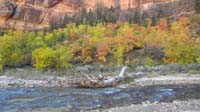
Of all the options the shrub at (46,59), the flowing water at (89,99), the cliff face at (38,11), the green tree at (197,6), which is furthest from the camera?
the cliff face at (38,11)

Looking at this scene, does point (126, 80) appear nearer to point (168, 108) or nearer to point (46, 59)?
point (46, 59)

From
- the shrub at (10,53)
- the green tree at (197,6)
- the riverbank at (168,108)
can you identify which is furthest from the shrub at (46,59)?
the green tree at (197,6)

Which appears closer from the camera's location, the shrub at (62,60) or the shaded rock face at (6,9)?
the shrub at (62,60)

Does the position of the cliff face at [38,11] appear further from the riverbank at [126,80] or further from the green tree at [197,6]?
the riverbank at [126,80]

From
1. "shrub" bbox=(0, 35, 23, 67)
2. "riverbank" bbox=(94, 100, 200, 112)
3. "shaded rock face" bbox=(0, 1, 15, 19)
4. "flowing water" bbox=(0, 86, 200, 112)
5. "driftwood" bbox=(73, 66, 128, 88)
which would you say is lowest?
"shrub" bbox=(0, 35, 23, 67)

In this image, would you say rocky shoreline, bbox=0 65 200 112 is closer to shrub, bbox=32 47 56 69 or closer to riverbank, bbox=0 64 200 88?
riverbank, bbox=0 64 200 88

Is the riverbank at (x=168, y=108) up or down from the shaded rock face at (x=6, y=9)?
down

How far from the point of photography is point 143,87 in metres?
39.8

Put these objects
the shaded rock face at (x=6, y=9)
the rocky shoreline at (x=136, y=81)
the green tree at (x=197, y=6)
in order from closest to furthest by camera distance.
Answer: the rocky shoreline at (x=136, y=81)
the green tree at (x=197, y=6)
the shaded rock face at (x=6, y=9)

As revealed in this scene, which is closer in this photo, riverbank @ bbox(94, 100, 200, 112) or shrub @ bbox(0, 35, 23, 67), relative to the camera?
riverbank @ bbox(94, 100, 200, 112)

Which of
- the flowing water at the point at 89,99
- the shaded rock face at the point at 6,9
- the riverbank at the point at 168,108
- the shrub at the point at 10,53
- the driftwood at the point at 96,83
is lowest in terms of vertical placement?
the shrub at the point at 10,53

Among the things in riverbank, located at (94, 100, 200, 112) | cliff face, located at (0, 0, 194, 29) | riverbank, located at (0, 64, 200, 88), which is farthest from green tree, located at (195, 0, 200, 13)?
riverbank, located at (94, 100, 200, 112)

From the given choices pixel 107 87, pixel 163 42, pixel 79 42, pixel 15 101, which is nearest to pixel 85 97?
pixel 15 101

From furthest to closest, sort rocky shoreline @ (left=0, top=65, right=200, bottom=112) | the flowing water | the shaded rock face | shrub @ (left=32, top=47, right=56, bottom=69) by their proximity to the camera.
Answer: the shaded rock face < shrub @ (left=32, top=47, right=56, bottom=69) < rocky shoreline @ (left=0, top=65, right=200, bottom=112) < the flowing water
